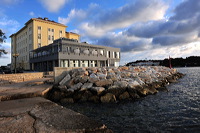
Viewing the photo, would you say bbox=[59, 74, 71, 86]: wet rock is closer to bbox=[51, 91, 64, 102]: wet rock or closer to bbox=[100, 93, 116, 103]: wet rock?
bbox=[51, 91, 64, 102]: wet rock

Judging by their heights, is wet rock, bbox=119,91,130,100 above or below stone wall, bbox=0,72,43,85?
below

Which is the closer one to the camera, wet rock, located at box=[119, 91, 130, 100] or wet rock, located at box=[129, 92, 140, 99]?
wet rock, located at box=[119, 91, 130, 100]

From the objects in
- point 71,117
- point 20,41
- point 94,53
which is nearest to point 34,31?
point 20,41

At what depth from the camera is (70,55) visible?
27.2m

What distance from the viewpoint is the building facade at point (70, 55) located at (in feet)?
87.4

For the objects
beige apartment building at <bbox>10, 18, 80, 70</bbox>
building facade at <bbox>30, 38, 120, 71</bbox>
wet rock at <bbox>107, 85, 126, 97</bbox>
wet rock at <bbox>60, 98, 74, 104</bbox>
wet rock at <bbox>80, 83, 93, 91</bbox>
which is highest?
beige apartment building at <bbox>10, 18, 80, 70</bbox>

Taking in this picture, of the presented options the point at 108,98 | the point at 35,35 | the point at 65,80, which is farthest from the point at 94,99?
the point at 35,35

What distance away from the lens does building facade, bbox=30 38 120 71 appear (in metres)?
26.6

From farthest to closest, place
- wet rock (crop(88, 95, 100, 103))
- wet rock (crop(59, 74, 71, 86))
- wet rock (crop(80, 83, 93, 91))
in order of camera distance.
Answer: wet rock (crop(59, 74, 71, 86))
wet rock (crop(80, 83, 93, 91))
wet rock (crop(88, 95, 100, 103))

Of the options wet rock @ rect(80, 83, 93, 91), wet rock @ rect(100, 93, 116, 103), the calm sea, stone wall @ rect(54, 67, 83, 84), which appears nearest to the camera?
the calm sea

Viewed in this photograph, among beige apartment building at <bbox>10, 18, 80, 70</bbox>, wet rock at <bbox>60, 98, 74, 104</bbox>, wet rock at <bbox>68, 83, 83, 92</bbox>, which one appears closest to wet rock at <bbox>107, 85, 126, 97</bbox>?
wet rock at <bbox>68, 83, 83, 92</bbox>

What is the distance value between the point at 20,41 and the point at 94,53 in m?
35.5

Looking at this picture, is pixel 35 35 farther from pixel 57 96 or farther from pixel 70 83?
pixel 57 96

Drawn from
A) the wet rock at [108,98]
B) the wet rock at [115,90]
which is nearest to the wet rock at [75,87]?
the wet rock at [115,90]
